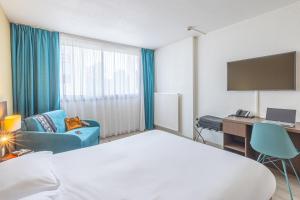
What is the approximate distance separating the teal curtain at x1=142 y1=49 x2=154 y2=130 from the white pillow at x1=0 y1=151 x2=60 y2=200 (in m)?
3.58

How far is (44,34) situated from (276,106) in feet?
13.9

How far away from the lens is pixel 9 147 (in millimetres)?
2111

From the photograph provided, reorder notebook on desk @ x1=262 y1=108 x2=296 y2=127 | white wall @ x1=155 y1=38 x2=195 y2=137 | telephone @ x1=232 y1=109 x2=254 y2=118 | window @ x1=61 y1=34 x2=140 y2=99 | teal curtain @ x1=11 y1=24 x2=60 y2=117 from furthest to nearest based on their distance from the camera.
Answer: white wall @ x1=155 y1=38 x2=195 y2=137 → window @ x1=61 y1=34 x2=140 y2=99 → teal curtain @ x1=11 y1=24 x2=60 y2=117 → telephone @ x1=232 y1=109 x2=254 y2=118 → notebook on desk @ x1=262 y1=108 x2=296 y2=127

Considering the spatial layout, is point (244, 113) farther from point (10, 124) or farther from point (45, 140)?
point (10, 124)

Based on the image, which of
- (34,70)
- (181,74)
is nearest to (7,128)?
(34,70)

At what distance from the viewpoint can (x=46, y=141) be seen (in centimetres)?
230

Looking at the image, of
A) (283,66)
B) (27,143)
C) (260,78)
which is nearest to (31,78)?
(27,143)

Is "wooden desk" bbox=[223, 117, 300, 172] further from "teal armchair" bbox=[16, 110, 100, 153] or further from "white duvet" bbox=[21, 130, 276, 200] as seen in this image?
"teal armchair" bbox=[16, 110, 100, 153]

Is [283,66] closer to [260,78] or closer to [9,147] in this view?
[260,78]

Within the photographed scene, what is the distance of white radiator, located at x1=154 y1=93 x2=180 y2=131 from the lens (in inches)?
160

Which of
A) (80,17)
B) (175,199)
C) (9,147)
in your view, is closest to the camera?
(175,199)

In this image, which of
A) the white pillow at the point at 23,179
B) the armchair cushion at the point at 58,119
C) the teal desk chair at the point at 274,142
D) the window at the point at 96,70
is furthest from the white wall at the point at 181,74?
the white pillow at the point at 23,179

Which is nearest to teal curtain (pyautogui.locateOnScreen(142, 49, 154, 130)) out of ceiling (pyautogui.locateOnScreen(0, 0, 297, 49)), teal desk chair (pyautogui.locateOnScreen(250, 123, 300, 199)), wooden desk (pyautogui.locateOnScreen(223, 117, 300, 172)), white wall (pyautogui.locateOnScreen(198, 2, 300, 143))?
ceiling (pyautogui.locateOnScreen(0, 0, 297, 49))

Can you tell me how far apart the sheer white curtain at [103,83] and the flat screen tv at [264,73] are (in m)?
2.43
